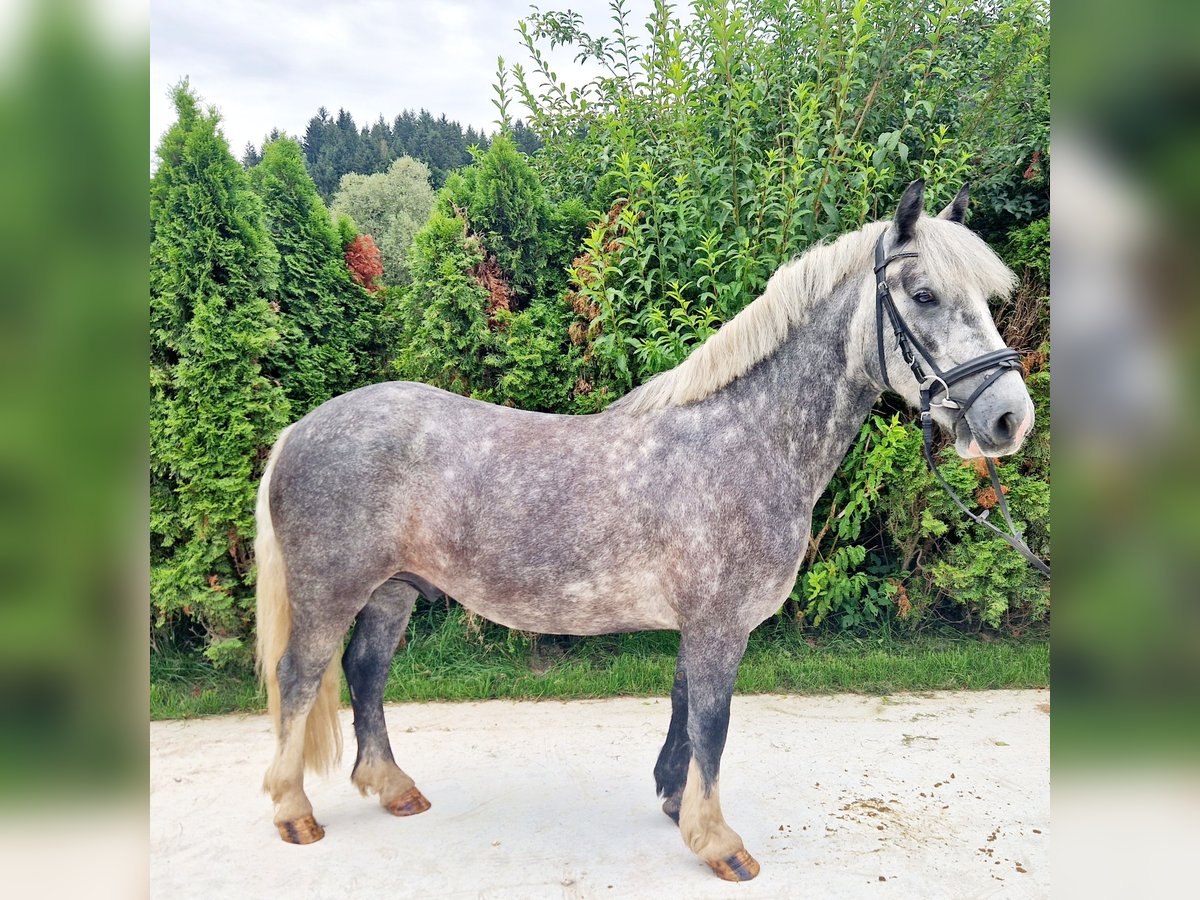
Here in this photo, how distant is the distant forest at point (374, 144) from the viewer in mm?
31291

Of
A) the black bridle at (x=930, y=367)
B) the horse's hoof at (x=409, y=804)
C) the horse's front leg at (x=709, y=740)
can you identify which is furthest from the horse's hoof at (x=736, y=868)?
the black bridle at (x=930, y=367)

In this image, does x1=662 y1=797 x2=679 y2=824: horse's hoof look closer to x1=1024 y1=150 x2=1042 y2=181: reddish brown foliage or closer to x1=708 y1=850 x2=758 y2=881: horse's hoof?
x1=708 y1=850 x2=758 y2=881: horse's hoof

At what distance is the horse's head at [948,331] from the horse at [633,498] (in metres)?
0.01

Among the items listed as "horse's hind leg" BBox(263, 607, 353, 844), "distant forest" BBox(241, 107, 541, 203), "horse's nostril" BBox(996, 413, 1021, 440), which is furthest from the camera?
"distant forest" BBox(241, 107, 541, 203)

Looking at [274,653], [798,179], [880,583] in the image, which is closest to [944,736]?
[880,583]

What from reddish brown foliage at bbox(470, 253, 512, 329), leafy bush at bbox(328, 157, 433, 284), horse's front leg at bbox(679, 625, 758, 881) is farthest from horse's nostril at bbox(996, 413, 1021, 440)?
leafy bush at bbox(328, 157, 433, 284)

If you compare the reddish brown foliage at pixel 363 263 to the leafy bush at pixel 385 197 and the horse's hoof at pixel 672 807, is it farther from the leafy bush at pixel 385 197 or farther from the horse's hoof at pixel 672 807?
the leafy bush at pixel 385 197

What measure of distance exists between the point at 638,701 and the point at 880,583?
2062mm

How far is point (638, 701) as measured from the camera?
446cm

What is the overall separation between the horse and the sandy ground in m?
0.25

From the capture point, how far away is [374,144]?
35.3 meters

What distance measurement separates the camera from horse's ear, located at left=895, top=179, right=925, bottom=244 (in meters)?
2.22

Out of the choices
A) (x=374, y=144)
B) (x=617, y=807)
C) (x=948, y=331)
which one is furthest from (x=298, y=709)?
(x=374, y=144)
